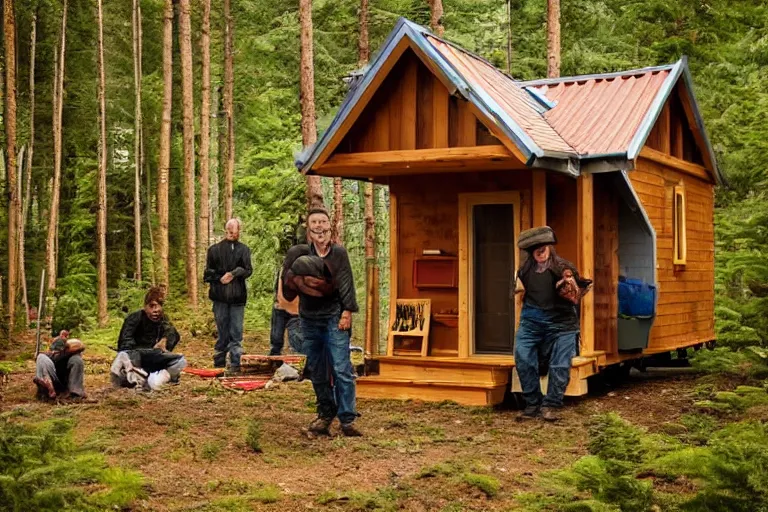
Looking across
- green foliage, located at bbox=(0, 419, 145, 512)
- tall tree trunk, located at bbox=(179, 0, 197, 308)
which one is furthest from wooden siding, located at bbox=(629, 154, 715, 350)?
tall tree trunk, located at bbox=(179, 0, 197, 308)

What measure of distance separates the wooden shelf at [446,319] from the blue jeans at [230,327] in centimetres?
260

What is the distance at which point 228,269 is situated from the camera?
1401 centimetres

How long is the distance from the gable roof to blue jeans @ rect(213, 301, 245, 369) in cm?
264

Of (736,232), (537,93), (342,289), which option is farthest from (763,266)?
(537,93)

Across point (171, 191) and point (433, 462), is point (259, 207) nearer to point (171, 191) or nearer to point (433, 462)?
point (171, 191)

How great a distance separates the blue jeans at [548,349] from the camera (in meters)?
10.9

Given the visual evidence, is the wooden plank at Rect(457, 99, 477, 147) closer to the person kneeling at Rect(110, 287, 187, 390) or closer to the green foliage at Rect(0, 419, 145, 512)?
the person kneeling at Rect(110, 287, 187, 390)

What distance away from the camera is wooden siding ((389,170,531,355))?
13.4m

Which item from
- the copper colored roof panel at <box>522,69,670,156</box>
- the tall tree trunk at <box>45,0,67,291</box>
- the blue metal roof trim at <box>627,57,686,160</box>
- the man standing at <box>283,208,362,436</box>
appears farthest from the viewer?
the tall tree trunk at <box>45,0,67,291</box>

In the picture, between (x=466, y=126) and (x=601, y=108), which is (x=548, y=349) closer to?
(x=466, y=126)

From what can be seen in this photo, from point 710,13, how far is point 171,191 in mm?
16388

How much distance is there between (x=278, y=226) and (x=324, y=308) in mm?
21358

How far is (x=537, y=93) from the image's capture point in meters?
14.5

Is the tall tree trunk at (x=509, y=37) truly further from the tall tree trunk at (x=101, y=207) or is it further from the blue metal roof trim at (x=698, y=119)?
the blue metal roof trim at (x=698, y=119)
